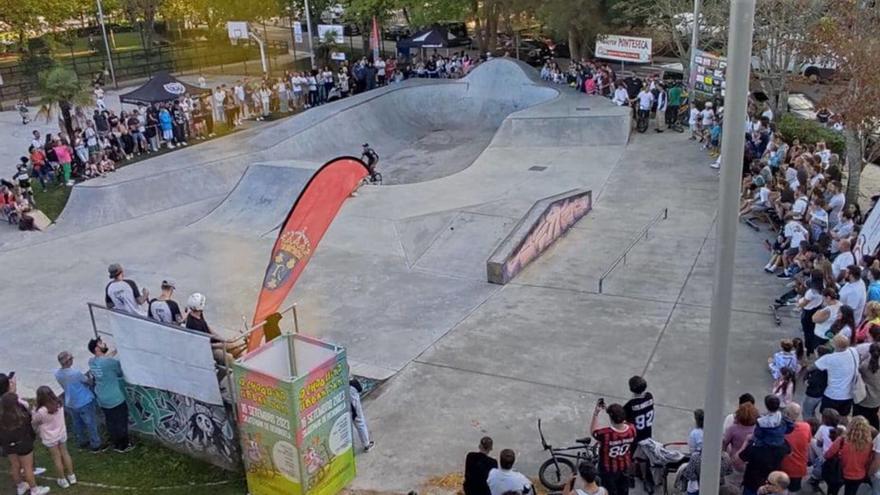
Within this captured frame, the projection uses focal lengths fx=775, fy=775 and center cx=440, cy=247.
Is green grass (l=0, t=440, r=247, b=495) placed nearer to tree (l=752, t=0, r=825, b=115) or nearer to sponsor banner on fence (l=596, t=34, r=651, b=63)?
tree (l=752, t=0, r=825, b=115)

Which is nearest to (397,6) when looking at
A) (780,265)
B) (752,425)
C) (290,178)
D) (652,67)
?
(652,67)

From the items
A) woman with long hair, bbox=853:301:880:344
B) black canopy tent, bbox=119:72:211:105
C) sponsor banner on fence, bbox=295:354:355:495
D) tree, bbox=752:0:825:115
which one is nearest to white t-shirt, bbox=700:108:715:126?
tree, bbox=752:0:825:115

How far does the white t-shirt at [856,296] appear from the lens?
9602 millimetres

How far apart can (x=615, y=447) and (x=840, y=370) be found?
271cm

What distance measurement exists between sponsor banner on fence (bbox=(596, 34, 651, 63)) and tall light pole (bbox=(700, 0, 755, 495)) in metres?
25.1

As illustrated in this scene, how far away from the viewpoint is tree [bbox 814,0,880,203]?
1459cm

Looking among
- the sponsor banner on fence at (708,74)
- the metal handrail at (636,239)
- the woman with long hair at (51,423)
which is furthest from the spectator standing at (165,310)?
the sponsor banner on fence at (708,74)

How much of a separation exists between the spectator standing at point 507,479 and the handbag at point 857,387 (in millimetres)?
3773

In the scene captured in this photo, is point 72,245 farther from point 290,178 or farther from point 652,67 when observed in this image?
point 652,67

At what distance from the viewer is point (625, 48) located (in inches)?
1146

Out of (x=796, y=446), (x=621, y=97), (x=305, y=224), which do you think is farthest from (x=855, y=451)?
(x=621, y=97)

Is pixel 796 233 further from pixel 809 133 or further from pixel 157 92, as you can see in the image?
pixel 157 92

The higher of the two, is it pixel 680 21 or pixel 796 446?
pixel 680 21

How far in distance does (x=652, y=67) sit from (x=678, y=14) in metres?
13.4
